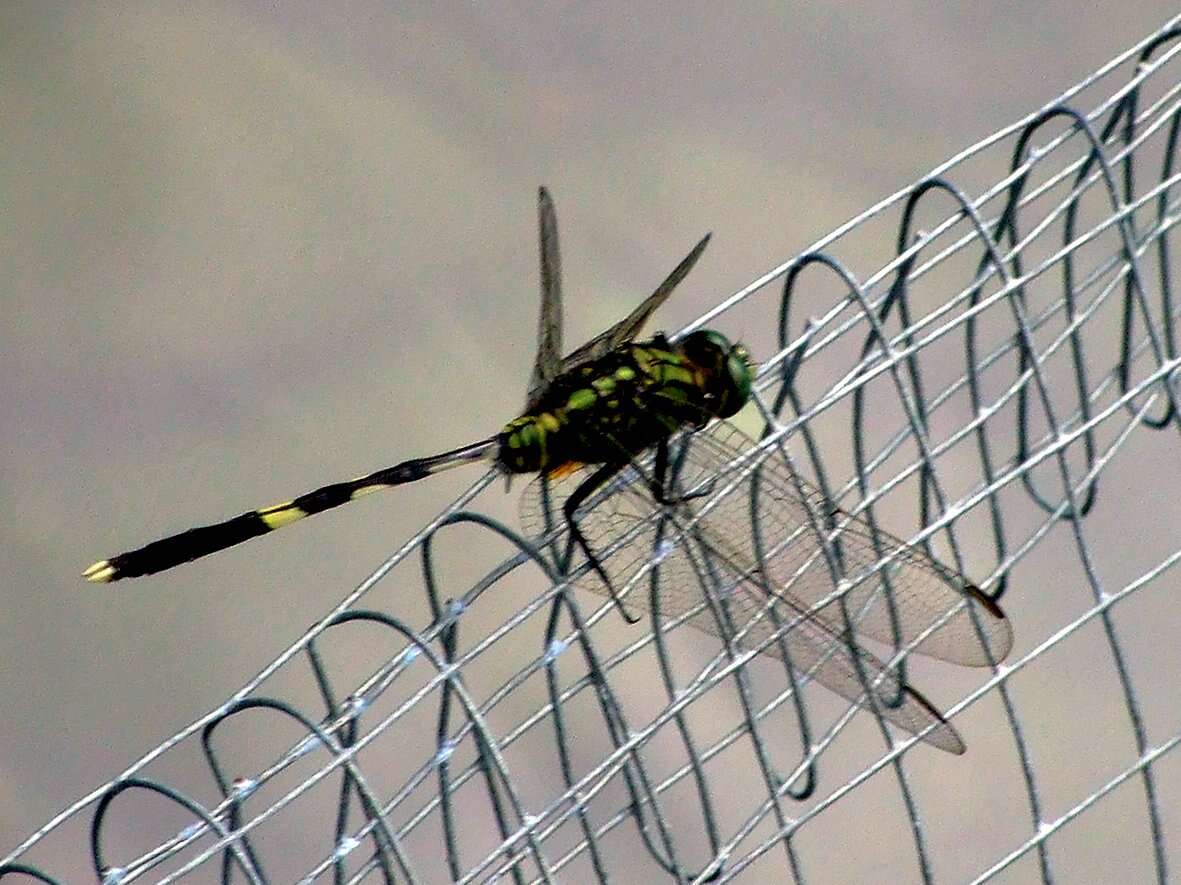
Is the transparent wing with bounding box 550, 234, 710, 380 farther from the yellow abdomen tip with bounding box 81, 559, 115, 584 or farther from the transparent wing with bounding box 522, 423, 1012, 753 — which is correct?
the yellow abdomen tip with bounding box 81, 559, 115, 584

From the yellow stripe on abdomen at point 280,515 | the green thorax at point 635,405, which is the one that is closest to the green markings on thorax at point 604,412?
the green thorax at point 635,405

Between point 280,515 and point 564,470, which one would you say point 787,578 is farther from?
point 280,515

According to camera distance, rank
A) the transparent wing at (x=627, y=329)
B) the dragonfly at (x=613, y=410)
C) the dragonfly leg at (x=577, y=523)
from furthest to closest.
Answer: the transparent wing at (x=627, y=329) < the dragonfly at (x=613, y=410) < the dragonfly leg at (x=577, y=523)

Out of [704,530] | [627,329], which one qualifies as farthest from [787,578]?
[627,329]

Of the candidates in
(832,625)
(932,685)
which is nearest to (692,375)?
(832,625)

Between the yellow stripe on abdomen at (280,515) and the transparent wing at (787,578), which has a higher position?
the yellow stripe on abdomen at (280,515)

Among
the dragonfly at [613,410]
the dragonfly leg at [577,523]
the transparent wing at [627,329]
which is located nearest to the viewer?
the dragonfly leg at [577,523]

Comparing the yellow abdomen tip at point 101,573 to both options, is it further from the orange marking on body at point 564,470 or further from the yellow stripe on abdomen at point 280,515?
the orange marking on body at point 564,470

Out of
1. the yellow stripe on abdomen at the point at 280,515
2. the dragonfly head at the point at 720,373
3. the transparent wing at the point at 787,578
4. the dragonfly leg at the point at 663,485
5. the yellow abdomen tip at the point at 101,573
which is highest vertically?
the yellow abdomen tip at the point at 101,573

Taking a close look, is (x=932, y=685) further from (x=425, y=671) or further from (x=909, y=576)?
(x=909, y=576)
